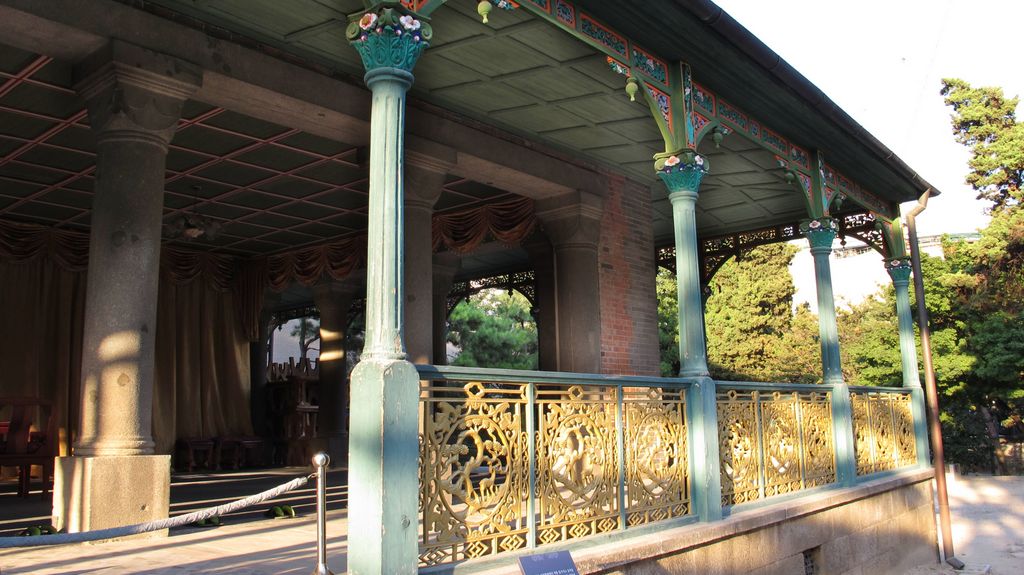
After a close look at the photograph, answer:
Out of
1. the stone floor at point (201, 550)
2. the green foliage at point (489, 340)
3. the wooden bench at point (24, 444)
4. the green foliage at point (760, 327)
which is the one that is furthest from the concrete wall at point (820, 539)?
the green foliage at point (489, 340)

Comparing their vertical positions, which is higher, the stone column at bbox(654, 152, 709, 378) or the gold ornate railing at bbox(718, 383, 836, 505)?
the stone column at bbox(654, 152, 709, 378)

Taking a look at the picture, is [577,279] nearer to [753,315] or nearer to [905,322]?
[905,322]

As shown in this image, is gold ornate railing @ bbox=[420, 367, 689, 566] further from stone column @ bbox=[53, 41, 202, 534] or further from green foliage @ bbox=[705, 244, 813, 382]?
green foliage @ bbox=[705, 244, 813, 382]

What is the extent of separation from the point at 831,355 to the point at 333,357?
868cm

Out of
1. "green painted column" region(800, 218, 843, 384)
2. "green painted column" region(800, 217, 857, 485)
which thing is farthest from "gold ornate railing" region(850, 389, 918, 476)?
"green painted column" region(800, 218, 843, 384)

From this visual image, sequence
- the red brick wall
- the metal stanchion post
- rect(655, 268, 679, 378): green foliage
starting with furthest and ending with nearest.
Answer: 1. rect(655, 268, 679, 378): green foliage
2. the red brick wall
3. the metal stanchion post

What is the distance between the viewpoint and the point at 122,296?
18.3ft

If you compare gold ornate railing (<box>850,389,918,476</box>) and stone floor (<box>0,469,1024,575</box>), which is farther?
gold ornate railing (<box>850,389,918,476</box>)

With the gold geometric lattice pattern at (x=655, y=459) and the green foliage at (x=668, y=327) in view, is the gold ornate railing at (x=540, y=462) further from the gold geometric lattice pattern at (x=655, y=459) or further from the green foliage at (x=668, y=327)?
the green foliage at (x=668, y=327)

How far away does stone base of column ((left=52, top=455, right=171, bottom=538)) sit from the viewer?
5156 mm

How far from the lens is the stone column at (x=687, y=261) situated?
6.53 metres

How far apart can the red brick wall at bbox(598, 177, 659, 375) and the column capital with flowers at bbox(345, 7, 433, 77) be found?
5714 mm

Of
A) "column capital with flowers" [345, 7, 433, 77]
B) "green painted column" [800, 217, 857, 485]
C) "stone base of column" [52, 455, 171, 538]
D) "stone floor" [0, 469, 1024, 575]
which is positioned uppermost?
"column capital with flowers" [345, 7, 433, 77]

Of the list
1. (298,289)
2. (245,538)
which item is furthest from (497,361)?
(245,538)
